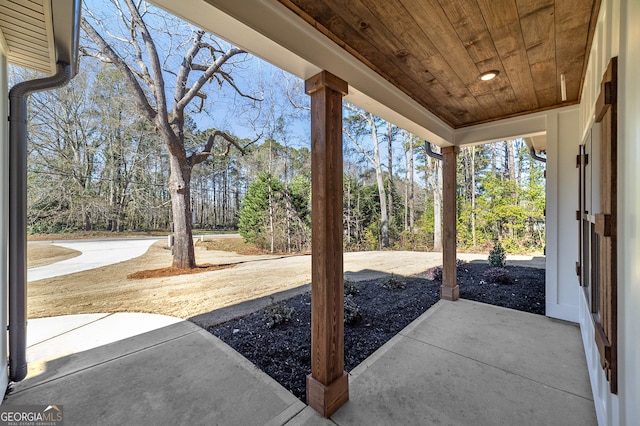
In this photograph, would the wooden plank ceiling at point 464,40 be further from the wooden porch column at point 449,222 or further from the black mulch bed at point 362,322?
the black mulch bed at point 362,322

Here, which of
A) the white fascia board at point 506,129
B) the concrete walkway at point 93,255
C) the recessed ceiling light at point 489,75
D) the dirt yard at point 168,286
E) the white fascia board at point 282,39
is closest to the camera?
the white fascia board at point 282,39

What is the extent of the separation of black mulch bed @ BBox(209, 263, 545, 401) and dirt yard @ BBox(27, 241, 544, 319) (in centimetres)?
75

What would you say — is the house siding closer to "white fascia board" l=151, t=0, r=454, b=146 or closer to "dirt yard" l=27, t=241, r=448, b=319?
"white fascia board" l=151, t=0, r=454, b=146

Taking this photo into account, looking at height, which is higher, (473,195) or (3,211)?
(473,195)

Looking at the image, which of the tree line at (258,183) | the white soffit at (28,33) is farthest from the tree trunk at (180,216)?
the white soffit at (28,33)

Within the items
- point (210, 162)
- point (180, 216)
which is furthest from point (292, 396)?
point (210, 162)

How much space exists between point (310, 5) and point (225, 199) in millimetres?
7615

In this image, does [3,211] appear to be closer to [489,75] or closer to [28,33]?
[28,33]

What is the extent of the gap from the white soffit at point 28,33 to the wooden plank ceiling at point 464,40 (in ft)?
4.94

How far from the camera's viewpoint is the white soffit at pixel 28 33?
1.43 meters

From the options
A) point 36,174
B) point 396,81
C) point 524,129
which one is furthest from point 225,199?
point 524,129

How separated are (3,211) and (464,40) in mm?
3489

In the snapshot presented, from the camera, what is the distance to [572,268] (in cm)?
289

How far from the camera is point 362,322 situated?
2.92 m
